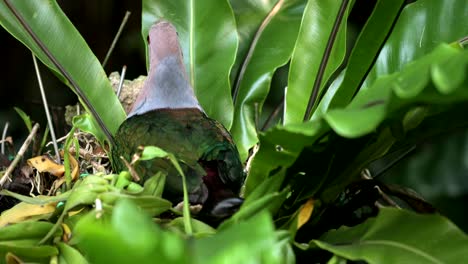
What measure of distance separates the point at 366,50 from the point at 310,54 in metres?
0.16

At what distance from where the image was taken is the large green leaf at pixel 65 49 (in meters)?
1.06

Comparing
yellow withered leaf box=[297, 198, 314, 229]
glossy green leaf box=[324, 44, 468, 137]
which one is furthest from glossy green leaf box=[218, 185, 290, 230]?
glossy green leaf box=[324, 44, 468, 137]

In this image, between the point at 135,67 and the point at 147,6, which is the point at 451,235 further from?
the point at 135,67

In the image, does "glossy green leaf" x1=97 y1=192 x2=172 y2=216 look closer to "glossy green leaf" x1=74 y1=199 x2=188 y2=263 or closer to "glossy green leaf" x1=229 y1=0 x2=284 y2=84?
"glossy green leaf" x1=74 y1=199 x2=188 y2=263

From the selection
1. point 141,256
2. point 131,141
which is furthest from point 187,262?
point 131,141

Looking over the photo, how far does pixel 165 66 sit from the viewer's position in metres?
1.15

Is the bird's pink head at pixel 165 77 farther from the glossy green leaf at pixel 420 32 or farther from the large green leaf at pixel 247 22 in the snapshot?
the glossy green leaf at pixel 420 32

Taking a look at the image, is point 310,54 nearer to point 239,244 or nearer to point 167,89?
point 167,89

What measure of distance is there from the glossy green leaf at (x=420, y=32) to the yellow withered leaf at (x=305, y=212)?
0.33 m

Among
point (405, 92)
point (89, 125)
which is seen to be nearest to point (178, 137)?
Answer: point (89, 125)

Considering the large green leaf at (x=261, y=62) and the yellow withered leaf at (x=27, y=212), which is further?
the large green leaf at (x=261, y=62)

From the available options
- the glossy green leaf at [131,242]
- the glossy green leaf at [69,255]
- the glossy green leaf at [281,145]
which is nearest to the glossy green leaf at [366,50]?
the glossy green leaf at [281,145]

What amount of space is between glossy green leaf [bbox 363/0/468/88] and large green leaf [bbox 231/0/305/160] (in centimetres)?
22

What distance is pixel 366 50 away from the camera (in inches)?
35.6
